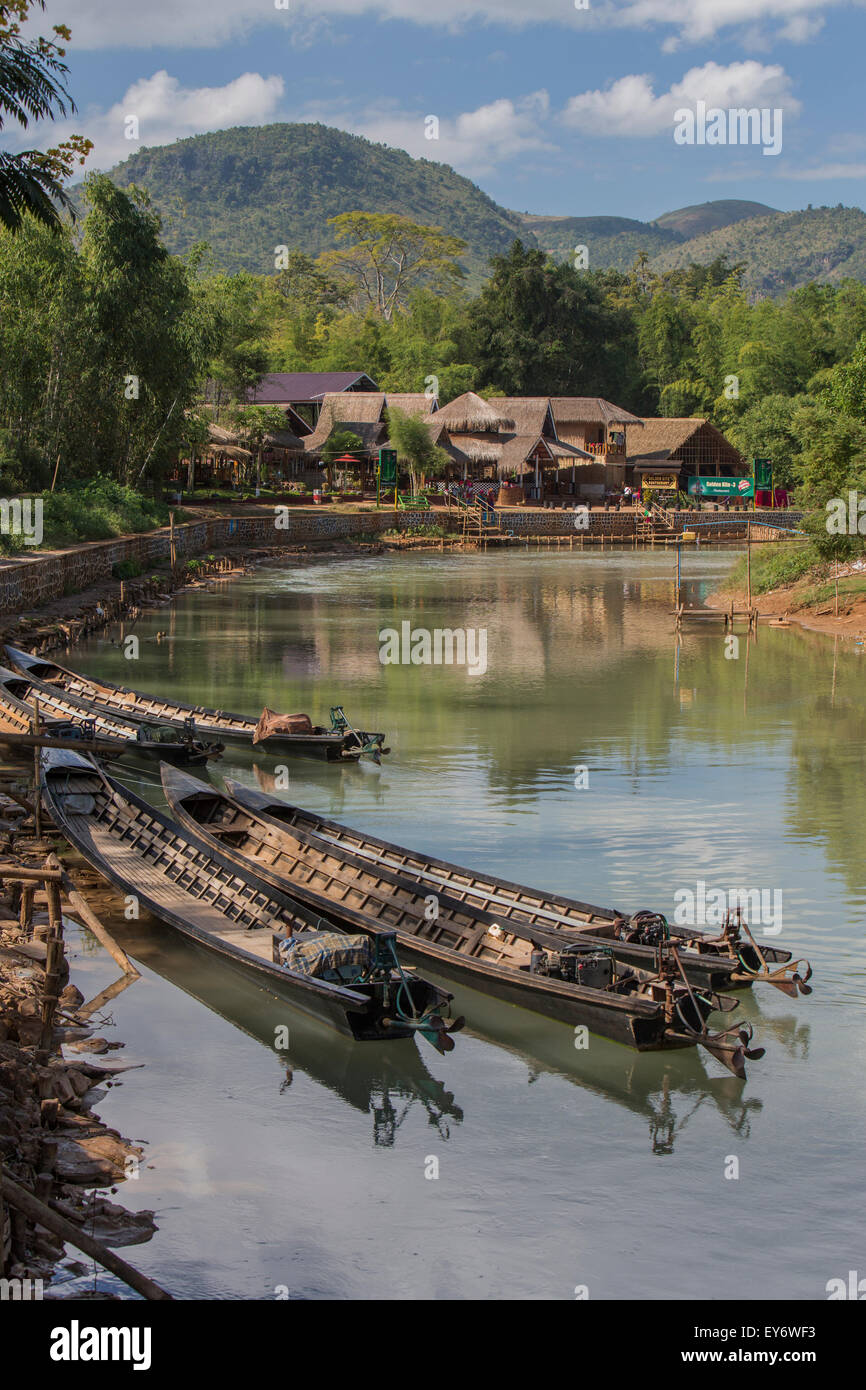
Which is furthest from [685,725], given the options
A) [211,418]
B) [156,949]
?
[211,418]

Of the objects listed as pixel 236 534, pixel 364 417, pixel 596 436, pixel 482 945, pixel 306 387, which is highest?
pixel 306 387

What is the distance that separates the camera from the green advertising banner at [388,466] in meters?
68.1

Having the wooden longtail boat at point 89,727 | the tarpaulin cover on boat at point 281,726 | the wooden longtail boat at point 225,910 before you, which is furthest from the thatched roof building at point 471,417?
the wooden longtail boat at point 225,910

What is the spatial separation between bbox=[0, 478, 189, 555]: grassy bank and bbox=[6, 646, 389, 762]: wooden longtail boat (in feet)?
37.1

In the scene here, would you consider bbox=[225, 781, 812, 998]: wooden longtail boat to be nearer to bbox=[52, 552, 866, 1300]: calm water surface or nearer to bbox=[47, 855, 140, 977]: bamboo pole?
bbox=[52, 552, 866, 1300]: calm water surface

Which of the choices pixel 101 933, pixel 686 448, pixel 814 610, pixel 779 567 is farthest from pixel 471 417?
pixel 101 933

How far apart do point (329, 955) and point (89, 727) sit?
11011mm

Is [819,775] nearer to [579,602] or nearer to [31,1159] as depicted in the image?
[31,1159]

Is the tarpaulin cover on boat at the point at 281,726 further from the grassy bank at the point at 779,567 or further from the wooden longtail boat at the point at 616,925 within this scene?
the grassy bank at the point at 779,567

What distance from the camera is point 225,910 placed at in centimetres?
1452

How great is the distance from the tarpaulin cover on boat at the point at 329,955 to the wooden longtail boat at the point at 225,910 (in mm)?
49

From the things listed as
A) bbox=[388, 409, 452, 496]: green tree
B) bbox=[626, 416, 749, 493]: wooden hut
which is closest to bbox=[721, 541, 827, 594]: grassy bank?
bbox=[388, 409, 452, 496]: green tree

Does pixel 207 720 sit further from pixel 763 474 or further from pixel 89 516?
pixel 763 474

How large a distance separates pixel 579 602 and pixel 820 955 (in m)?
33.2
